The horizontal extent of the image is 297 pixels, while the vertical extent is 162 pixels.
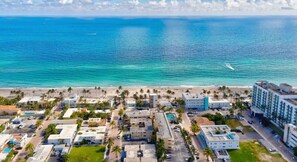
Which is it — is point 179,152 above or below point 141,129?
below

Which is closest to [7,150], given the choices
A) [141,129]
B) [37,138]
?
[37,138]

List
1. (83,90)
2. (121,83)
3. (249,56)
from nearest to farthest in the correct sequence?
(83,90) < (121,83) < (249,56)

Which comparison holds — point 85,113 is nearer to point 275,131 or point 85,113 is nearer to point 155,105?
point 155,105

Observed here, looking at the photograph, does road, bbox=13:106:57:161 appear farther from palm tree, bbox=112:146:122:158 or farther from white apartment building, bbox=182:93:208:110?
white apartment building, bbox=182:93:208:110

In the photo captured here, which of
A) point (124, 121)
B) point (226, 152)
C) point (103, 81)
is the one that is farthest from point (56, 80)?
point (226, 152)

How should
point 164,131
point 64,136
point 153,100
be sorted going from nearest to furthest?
point 164,131, point 64,136, point 153,100

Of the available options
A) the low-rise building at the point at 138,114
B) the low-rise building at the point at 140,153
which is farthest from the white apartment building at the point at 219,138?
the low-rise building at the point at 138,114

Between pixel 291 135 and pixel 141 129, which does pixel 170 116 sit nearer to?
pixel 141 129
